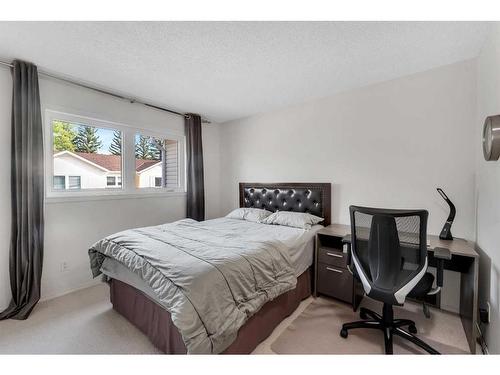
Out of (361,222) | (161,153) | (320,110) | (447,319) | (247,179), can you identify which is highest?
(320,110)

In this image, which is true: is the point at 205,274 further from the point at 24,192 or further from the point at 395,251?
the point at 24,192

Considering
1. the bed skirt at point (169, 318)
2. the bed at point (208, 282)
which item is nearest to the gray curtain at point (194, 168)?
A: the bed at point (208, 282)

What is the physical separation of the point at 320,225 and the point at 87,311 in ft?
8.83

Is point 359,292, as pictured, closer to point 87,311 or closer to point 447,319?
point 447,319

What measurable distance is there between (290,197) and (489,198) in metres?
1.99

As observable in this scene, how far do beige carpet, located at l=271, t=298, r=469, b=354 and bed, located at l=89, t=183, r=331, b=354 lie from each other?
0.52 feet

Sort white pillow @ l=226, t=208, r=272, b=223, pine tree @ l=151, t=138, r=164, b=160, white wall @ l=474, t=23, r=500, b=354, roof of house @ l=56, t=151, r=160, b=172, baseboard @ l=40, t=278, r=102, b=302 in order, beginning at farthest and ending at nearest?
pine tree @ l=151, t=138, r=164, b=160 → white pillow @ l=226, t=208, r=272, b=223 → roof of house @ l=56, t=151, r=160, b=172 → baseboard @ l=40, t=278, r=102, b=302 → white wall @ l=474, t=23, r=500, b=354

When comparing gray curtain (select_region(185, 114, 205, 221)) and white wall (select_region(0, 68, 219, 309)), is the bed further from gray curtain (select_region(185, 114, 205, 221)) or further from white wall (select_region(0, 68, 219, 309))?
gray curtain (select_region(185, 114, 205, 221))

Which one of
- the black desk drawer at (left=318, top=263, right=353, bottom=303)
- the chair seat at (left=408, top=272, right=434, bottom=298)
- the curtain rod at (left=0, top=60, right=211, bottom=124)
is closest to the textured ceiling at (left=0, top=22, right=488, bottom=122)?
the curtain rod at (left=0, top=60, right=211, bottom=124)

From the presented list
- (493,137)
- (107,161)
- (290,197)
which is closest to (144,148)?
(107,161)

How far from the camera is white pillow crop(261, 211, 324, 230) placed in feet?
8.78

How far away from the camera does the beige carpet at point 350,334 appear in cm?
168

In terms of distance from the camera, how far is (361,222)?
172 centimetres

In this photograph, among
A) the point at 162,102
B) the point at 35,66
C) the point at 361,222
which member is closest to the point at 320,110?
the point at 361,222
